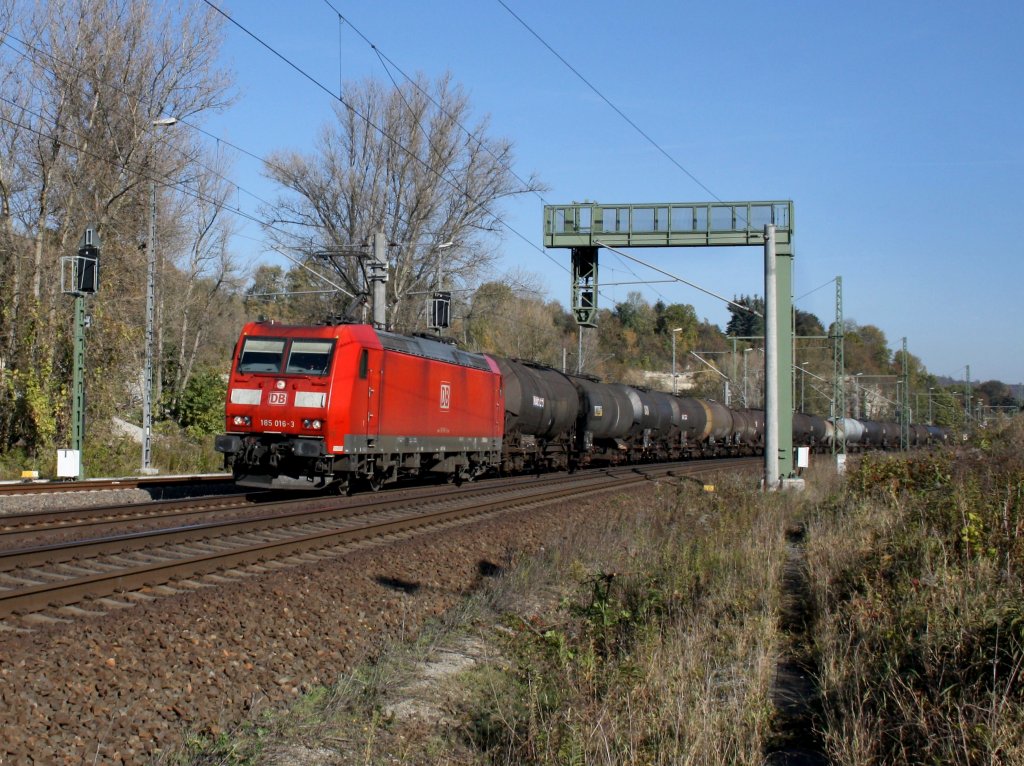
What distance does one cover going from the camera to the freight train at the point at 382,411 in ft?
55.2

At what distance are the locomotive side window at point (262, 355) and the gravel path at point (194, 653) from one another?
732 cm

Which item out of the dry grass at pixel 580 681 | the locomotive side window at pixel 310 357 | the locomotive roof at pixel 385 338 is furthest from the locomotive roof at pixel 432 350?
the dry grass at pixel 580 681

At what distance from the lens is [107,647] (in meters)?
6.59

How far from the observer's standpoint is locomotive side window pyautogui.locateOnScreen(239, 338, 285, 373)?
56.6 ft

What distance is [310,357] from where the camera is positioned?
56.0 feet

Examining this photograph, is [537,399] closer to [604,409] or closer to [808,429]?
[604,409]

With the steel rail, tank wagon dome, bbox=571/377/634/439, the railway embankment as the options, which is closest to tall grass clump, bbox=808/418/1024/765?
the railway embankment

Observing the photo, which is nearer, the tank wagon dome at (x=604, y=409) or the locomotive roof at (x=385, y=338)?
the locomotive roof at (x=385, y=338)

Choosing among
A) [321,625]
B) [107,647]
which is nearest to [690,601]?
[321,625]

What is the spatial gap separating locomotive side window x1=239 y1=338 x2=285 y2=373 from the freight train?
2 centimetres

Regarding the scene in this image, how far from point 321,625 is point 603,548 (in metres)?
5.17

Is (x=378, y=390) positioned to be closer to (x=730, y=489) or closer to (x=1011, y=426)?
(x=730, y=489)

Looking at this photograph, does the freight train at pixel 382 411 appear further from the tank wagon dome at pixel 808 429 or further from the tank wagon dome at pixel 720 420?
the tank wagon dome at pixel 808 429

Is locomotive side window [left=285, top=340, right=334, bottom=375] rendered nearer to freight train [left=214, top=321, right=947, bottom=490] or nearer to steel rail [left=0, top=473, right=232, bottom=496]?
freight train [left=214, top=321, right=947, bottom=490]
